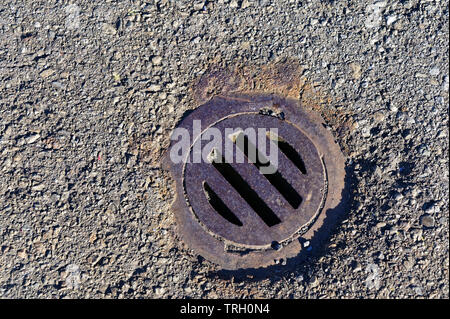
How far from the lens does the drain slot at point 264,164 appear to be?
79.4 inches

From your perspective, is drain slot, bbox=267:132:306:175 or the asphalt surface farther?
drain slot, bbox=267:132:306:175

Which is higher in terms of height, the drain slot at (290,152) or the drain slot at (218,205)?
the drain slot at (290,152)

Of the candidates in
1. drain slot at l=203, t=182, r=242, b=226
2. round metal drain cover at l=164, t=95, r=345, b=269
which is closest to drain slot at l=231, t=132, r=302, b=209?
round metal drain cover at l=164, t=95, r=345, b=269

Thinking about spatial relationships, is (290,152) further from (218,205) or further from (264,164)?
(218,205)

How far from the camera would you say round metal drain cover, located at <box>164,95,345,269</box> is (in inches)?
75.8

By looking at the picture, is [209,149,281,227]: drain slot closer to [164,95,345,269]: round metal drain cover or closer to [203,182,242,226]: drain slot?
[164,95,345,269]: round metal drain cover

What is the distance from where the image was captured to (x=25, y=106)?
1.97 m

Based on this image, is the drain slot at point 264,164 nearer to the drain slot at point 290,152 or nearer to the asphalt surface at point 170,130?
the drain slot at point 290,152

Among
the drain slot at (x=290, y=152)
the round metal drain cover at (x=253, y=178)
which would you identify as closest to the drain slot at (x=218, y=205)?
the round metal drain cover at (x=253, y=178)

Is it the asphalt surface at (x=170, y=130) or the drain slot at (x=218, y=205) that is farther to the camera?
the drain slot at (x=218, y=205)

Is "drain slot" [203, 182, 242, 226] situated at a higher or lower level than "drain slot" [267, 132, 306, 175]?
lower

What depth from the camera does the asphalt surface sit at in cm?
184

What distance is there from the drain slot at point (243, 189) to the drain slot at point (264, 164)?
10cm
